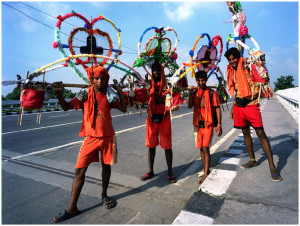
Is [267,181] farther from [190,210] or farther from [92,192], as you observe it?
[92,192]

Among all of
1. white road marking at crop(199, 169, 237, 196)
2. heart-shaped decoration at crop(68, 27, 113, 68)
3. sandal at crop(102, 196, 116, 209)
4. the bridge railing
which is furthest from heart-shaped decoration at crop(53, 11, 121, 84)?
the bridge railing

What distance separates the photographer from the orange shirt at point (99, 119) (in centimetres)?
267

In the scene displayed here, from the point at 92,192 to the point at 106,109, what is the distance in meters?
1.34

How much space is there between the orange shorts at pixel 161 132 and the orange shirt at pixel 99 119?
0.89 metres

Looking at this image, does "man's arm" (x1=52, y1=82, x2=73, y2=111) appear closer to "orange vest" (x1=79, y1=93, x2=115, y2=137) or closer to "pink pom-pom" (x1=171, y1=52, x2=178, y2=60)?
Result: "orange vest" (x1=79, y1=93, x2=115, y2=137)

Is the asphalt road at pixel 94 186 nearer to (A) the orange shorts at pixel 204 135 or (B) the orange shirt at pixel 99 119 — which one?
(A) the orange shorts at pixel 204 135

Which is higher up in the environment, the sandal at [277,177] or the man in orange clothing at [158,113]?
the man in orange clothing at [158,113]

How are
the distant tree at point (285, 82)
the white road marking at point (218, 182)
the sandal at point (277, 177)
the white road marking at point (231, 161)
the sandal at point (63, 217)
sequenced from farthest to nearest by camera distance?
1. the distant tree at point (285, 82)
2. the white road marking at point (231, 161)
3. the sandal at point (277, 177)
4. the white road marking at point (218, 182)
5. the sandal at point (63, 217)

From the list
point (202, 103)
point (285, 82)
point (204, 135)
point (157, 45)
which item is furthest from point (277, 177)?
point (285, 82)

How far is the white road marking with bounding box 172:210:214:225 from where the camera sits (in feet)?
7.29

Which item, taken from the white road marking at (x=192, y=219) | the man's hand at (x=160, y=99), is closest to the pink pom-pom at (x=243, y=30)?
the man's hand at (x=160, y=99)

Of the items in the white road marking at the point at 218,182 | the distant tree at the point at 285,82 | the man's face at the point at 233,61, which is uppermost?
the distant tree at the point at 285,82

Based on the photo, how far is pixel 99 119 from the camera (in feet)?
8.88

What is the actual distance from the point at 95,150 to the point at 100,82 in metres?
0.89
